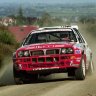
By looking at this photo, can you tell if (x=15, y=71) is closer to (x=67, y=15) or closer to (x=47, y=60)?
(x=47, y=60)

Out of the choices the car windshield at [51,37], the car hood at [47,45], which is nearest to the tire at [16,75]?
the car hood at [47,45]

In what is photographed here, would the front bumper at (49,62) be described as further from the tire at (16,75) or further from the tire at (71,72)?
the tire at (71,72)

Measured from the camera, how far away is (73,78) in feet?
49.5

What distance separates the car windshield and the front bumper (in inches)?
48.2

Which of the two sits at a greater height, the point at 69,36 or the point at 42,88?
the point at 69,36

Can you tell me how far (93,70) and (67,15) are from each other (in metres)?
52.6

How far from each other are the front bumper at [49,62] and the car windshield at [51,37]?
48.2 inches

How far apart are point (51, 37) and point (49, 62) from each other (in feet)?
5.46

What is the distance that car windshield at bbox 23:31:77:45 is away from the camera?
15.3m

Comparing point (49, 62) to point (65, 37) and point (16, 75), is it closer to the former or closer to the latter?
point (16, 75)

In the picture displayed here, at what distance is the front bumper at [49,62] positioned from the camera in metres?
14.0

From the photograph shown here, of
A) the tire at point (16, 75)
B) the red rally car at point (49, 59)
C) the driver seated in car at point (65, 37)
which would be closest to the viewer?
the red rally car at point (49, 59)

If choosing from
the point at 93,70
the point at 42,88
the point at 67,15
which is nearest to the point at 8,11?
the point at 67,15

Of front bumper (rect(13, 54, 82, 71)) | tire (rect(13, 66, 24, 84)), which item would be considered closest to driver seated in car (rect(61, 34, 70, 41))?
front bumper (rect(13, 54, 82, 71))
